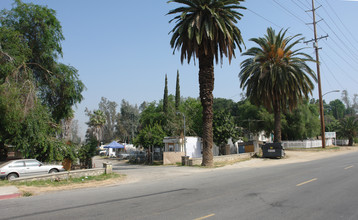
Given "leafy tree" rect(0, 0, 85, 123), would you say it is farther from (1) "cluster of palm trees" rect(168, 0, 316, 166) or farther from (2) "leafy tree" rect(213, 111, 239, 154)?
(2) "leafy tree" rect(213, 111, 239, 154)

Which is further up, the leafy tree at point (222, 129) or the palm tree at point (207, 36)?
the palm tree at point (207, 36)

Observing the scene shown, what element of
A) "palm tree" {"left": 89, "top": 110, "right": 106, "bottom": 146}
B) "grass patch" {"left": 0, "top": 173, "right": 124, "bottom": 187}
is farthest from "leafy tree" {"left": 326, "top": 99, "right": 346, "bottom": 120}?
"grass patch" {"left": 0, "top": 173, "right": 124, "bottom": 187}

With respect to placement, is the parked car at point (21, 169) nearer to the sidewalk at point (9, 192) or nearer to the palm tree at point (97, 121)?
the sidewalk at point (9, 192)

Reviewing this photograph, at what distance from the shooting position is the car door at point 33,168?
1914cm

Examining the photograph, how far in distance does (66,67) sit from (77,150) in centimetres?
800

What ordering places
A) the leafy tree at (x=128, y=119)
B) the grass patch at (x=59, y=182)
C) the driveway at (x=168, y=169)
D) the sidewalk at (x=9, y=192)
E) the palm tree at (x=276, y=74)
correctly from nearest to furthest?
the sidewalk at (x=9, y=192) → the grass patch at (x=59, y=182) → the driveway at (x=168, y=169) → the palm tree at (x=276, y=74) → the leafy tree at (x=128, y=119)

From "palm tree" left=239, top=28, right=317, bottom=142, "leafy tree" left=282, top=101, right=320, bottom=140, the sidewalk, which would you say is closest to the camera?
the sidewalk

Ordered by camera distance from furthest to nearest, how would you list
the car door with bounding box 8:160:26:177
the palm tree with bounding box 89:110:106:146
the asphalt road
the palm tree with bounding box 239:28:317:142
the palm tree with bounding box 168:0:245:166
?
the palm tree with bounding box 89:110:106:146
the palm tree with bounding box 239:28:317:142
the palm tree with bounding box 168:0:245:166
the car door with bounding box 8:160:26:177
the asphalt road

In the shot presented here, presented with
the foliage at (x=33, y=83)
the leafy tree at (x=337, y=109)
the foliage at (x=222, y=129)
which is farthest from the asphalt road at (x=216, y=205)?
the leafy tree at (x=337, y=109)

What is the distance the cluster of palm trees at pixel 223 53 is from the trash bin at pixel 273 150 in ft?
5.39

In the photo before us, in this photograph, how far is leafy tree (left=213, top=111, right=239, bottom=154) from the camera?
33441mm

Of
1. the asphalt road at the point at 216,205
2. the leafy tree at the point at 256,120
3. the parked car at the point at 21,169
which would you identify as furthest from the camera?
the leafy tree at the point at 256,120

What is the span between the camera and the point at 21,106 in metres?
19.1

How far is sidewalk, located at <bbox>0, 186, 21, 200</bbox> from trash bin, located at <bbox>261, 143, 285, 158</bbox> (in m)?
25.9
